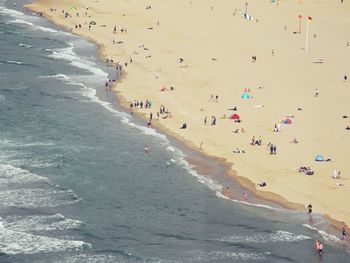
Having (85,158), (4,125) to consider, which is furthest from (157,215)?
(4,125)

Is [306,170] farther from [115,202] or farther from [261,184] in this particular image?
[115,202]

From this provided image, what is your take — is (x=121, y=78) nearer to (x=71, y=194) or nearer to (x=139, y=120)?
(x=139, y=120)

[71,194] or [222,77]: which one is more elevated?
[222,77]

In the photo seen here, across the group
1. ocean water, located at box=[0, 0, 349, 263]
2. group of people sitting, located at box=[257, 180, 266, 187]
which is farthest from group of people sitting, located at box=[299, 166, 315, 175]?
ocean water, located at box=[0, 0, 349, 263]

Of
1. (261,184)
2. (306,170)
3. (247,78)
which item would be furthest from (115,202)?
(247,78)

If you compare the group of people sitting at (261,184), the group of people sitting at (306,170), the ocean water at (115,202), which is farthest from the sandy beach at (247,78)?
the ocean water at (115,202)

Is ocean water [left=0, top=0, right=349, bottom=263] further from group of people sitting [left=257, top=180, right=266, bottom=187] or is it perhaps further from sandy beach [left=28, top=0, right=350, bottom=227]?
sandy beach [left=28, top=0, right=350, bottom=227]

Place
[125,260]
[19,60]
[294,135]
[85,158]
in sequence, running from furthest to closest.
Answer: [19,60] < [294,135] < [85,158] < [125,260]
